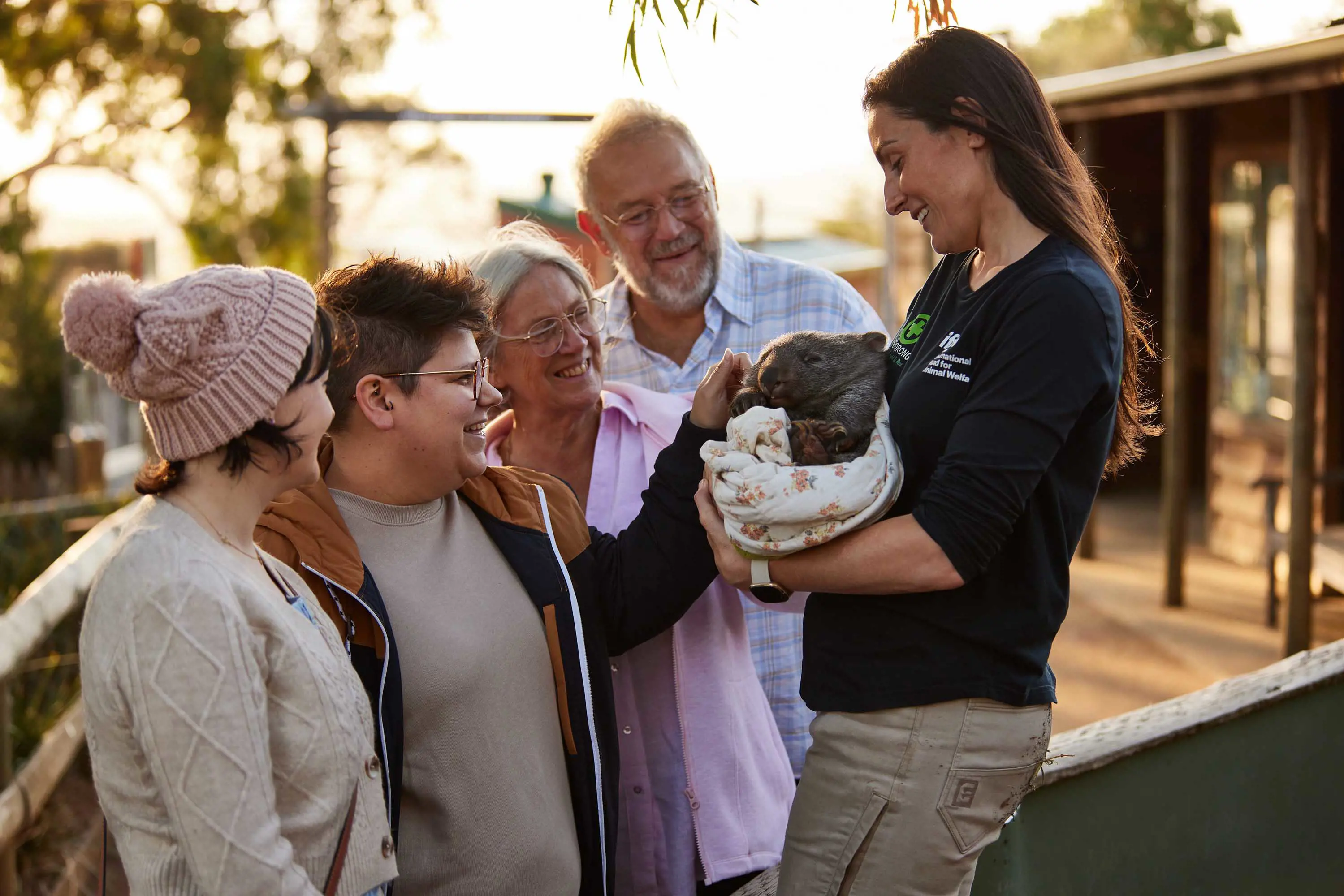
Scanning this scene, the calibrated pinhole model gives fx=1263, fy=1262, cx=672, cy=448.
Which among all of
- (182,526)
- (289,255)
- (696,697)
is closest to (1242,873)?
(696,697)

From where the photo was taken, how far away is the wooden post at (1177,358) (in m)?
8.54

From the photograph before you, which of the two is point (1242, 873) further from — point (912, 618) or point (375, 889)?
point (375, 889)

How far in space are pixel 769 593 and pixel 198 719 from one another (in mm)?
1029

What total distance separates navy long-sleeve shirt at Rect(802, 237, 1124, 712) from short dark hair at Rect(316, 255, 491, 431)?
2.80 feet

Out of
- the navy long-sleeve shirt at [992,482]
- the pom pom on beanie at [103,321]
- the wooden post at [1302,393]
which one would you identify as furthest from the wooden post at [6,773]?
the wooden post at [1302,393]

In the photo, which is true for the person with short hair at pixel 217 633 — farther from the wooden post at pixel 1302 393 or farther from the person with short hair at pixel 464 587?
the wooden post at pixel 1302 393

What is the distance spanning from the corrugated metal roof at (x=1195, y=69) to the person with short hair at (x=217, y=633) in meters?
5.64

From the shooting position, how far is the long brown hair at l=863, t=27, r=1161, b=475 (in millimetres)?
2172

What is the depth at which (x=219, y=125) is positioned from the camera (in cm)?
1922

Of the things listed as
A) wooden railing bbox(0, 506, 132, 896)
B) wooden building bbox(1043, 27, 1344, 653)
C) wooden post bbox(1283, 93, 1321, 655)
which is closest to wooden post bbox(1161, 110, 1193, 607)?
wooden building bbox(1043, 27, 1344, 653)

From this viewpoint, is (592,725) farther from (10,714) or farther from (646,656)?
(10,714)

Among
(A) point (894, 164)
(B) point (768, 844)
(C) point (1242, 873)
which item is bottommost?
(C) point (1242, 873)

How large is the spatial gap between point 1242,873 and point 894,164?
7.66ft

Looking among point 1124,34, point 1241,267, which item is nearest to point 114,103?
point 1241,267
